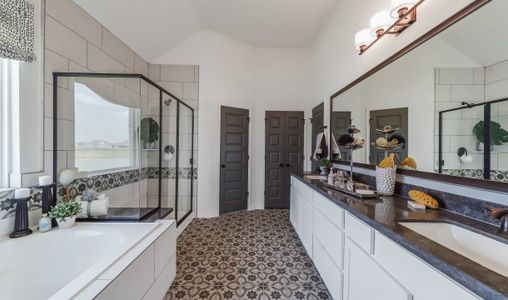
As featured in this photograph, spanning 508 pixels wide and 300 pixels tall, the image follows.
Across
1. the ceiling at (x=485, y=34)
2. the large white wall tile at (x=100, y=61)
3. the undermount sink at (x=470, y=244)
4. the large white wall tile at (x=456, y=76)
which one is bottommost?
the undermount sink at (x=470, y=244)

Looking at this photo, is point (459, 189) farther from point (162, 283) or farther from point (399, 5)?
point (162, 283)

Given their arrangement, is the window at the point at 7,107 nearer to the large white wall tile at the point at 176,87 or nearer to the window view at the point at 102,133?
the window view at the point at 102,133

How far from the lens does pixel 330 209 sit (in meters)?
1.69

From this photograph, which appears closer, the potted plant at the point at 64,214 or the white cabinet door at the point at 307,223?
the potted plant at the point at 64,214

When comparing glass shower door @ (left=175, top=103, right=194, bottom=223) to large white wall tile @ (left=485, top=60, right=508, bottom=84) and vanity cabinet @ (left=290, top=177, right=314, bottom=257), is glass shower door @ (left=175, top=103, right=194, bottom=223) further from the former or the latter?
large white wall tile @ (left=485, top=60, right=508, bottom=84)

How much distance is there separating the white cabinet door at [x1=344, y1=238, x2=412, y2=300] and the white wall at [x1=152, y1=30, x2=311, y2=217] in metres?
2.70

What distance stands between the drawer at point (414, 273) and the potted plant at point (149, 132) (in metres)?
2.49

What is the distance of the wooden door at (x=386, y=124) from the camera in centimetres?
164

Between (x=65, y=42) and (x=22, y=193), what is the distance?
1396 millimetres

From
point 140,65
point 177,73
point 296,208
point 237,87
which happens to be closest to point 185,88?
point 177,73

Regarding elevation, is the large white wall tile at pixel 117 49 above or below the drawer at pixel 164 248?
above

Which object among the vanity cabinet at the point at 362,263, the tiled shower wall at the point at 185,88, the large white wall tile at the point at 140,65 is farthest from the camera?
the tiled shower wall at the point at 185,88

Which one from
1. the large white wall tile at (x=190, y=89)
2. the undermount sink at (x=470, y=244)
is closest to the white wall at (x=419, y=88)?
the undermount sink at (x=470, y=244)

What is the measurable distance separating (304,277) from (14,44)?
299cm
